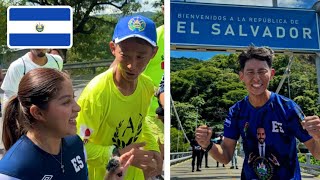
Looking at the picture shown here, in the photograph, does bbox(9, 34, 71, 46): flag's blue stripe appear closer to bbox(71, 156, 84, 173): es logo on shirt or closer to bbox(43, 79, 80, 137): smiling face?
bbox(43, 79, 80, 137): smiling face

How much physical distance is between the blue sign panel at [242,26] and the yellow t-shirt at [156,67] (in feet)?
0.62

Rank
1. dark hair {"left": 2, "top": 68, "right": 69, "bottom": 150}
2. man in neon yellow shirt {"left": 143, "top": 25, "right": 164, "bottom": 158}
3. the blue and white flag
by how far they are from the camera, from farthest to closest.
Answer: man in neon yellow shirt {"left": 143, "top": 25, "right": 164, "bottom": 158} → the blue and white flag → dark hair {"left": 2, "top": 68, "right": 69, "bottom": 150}

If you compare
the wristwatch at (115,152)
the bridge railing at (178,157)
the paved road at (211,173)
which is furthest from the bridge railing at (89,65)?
the paved road at (211,173)

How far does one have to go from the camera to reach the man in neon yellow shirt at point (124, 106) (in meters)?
1.39

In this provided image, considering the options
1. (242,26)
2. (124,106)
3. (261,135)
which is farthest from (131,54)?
(261,135)

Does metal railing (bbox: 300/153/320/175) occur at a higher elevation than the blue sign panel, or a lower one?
lower

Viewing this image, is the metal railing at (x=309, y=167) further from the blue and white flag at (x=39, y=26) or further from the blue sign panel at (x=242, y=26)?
the blue and white flag at (x=39, y=26)

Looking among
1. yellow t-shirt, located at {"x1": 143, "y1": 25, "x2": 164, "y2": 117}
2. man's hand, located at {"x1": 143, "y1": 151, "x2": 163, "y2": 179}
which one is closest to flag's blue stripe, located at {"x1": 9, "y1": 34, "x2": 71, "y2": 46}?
yellow t-shirt, located at {"x1": 143, "y1": 25, "x2": 164, "y2": 117}

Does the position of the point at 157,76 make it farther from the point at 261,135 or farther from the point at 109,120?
the point at 261,135

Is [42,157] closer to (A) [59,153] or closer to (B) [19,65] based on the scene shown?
(A) [59,153]

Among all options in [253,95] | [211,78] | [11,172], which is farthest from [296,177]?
[11,172]

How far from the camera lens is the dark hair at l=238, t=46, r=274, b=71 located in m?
1.67

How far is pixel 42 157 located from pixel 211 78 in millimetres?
895

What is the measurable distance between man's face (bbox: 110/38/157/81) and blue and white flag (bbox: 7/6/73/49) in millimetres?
171
